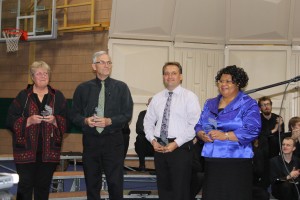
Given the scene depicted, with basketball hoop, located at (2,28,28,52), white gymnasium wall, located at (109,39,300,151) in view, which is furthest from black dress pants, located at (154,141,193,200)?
basketball hoop, located at (2,28,28,52)

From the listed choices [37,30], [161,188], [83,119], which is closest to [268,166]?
[161,188]

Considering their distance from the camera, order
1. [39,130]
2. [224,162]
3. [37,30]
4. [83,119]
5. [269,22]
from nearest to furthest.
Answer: [224,162]
[39,130]
[83,119]
[269,22]
[37,30]

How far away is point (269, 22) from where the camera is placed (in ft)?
25.6

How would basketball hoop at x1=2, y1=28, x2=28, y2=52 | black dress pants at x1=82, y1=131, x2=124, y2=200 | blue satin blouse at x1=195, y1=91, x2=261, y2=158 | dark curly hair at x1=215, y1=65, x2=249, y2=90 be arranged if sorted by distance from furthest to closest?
basketball hoop at x1=2, y1=28, x2=28, y2=52 < black dress pants at x1=82, y1=131, x2=124, y2=200 < dark curly hair at x1=215, y1=65, x2=249, y2=90 < blue satin blouse at x1=195, y1=91, x2=261, y2=158

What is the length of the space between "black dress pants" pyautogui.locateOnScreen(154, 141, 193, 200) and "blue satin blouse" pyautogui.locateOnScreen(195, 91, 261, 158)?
1.78 ft

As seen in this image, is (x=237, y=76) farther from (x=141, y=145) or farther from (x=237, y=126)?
(x=141, y=145)

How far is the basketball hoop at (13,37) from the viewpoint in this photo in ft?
28.0

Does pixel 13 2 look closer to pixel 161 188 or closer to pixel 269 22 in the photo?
pixel 269 22

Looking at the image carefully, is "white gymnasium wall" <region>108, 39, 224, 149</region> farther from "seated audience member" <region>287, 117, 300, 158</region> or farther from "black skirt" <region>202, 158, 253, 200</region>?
"black skirt" <region>202, 158, 253, 200</region>

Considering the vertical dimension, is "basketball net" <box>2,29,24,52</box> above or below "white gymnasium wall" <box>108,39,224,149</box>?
above

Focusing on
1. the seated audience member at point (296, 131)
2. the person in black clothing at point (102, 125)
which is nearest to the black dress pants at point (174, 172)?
the person in black clothing at point (102, 125)

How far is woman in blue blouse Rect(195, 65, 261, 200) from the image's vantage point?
3125 mm

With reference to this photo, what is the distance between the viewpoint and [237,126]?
3.15m

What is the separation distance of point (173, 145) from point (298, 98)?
485cm
